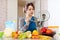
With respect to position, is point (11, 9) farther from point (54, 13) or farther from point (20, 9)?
point (54, 13)

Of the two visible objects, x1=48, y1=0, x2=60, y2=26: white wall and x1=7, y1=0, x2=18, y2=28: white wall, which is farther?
x1=7, y1=0, x2=18, y2=28: white wall

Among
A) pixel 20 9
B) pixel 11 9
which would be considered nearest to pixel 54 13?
pixel 20 9

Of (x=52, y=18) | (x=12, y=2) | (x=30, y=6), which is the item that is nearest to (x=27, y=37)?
(x=30, y=6)

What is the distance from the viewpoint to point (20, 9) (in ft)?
4.56

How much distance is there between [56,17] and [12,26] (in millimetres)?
474

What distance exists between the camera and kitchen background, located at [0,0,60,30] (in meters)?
1.19

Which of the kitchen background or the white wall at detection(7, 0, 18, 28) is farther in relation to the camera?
the white wall at detection(7, 0, 18, 28)

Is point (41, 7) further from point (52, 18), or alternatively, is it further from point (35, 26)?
point (35, 26)

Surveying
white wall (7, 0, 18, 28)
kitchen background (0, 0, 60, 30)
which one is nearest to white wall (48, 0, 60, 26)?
kitchen background (0, 0, 60, 30)

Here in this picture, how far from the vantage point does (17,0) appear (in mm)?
1469

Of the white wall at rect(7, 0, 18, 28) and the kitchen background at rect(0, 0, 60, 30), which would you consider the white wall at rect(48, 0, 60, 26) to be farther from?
the white wall at rect(7, 0, 18, 28)

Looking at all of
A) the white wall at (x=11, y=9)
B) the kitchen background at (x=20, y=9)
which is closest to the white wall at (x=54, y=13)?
the kitchen background at (x=20, y=9)

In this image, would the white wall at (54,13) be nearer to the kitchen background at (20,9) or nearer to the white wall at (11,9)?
the kitchen background at (20,9)

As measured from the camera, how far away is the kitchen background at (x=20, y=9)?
1.19 meters
